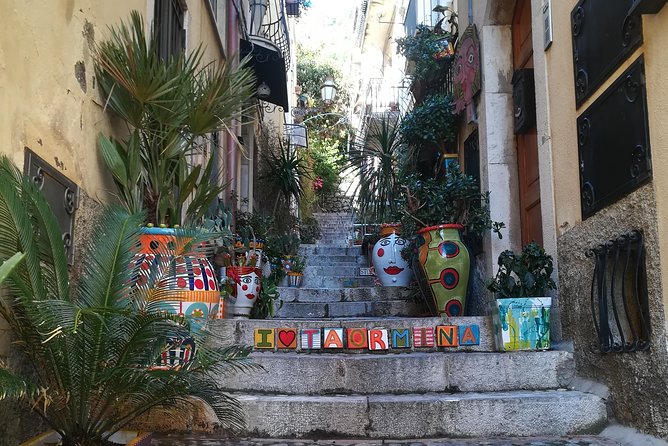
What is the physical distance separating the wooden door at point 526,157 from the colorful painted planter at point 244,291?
2.42 m

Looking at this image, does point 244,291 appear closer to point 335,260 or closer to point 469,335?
point 469,335

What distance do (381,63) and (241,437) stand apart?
16.6 meters

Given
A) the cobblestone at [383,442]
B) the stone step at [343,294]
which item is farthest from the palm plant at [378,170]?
the cobblestone at [383,442]

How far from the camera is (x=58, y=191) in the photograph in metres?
3.09

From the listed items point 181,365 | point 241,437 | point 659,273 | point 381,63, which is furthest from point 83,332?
point 381,63

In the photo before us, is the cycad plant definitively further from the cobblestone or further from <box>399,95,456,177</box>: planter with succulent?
<box>399,95,456,177</box>: planter with succulent

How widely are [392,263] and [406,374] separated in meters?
3.21

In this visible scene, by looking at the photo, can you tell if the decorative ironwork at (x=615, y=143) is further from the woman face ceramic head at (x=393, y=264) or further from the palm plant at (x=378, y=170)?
the palm plant at (x=378, y=170)

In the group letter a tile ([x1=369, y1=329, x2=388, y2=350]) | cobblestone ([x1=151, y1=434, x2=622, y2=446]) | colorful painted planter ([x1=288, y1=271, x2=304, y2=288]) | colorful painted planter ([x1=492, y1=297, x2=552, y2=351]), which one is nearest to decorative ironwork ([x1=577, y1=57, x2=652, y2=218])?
colorful painted planter ([x1=492, y1=297, x2=552, y2=351])

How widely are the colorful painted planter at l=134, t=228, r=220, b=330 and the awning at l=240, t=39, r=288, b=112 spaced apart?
520 centimetres

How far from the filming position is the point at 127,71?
367 centimetres

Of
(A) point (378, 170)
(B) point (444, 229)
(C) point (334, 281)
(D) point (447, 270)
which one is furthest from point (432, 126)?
(C) point (334, 281)

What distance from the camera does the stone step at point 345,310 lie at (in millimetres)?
6078

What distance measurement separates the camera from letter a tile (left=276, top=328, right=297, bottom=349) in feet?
13.5
